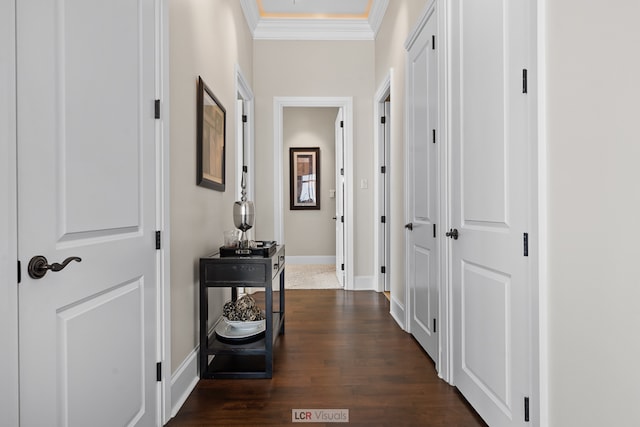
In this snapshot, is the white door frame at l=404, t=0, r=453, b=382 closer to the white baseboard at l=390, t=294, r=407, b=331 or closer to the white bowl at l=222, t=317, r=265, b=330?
the white baseboard at l=390, t=294, r=407, b=331

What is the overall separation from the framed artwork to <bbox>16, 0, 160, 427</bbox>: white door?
17.0 ft

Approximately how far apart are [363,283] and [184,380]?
2.87 meters

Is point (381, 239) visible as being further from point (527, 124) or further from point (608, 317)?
point (608, 317)

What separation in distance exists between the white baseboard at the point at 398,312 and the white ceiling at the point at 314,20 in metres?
3.00

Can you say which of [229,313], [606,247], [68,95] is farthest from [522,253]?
[229,313]

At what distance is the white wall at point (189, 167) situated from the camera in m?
1.99

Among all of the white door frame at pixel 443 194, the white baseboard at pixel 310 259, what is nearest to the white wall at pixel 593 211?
the white door frame at pixel 443 194

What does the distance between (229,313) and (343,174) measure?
8.63 ft

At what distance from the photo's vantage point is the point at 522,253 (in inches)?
57.8

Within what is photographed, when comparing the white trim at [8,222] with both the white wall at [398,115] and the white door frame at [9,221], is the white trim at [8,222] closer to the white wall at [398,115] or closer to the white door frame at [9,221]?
the white door frame at [9,221]

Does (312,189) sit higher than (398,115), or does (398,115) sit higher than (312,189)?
(398,115)

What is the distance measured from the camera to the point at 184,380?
2.05 metres

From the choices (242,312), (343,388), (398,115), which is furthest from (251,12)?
(343,388)

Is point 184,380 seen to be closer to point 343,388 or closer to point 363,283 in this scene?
point 343,388
